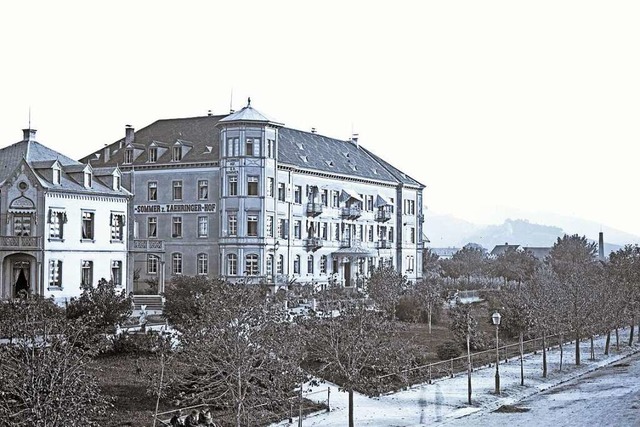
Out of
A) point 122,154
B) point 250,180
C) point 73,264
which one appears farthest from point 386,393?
point 122,154

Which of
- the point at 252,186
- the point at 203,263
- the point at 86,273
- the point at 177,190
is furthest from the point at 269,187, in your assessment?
the point at 86,273

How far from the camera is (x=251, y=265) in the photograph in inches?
2566

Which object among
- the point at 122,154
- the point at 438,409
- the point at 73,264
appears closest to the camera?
the point at 438,409

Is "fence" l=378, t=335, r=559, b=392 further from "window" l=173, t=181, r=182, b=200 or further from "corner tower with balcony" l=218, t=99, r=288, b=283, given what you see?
"window" l=173, t=181, r=182, b=200

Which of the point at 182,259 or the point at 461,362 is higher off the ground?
the point at 182,259

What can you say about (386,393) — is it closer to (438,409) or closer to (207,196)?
(438,409)

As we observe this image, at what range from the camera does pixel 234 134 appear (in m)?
64.7

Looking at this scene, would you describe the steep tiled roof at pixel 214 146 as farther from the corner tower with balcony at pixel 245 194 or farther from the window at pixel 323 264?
the window at pixel 323 264

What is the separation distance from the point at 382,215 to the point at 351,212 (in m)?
6.47

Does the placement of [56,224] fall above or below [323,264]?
above

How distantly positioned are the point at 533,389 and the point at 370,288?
24.1m

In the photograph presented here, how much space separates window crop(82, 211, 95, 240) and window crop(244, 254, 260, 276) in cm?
1524

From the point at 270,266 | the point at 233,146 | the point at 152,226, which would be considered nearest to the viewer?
the point at 233,146

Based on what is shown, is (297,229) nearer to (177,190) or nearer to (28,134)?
(177,190)
